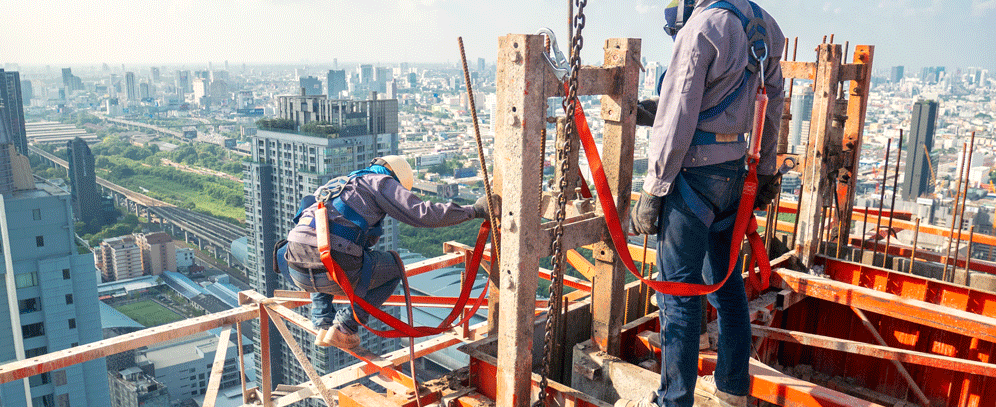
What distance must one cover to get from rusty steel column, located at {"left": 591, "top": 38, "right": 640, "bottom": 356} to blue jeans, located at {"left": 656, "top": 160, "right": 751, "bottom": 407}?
0.42 m

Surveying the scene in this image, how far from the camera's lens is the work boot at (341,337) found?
4262 mm

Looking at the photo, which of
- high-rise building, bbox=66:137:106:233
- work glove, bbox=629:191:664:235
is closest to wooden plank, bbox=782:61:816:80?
work glove, bbox=629:191:664:235

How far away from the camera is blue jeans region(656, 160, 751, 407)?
287cm

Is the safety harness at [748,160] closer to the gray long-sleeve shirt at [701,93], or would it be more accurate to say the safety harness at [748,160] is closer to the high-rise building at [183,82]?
the gray long-sleeve shirt at [701,93]

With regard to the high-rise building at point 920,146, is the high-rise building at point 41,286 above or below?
below

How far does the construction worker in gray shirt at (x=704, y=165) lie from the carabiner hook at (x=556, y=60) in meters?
0.40

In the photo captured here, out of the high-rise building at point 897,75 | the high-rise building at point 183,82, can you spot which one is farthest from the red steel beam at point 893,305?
the high-rise building at point 183,82

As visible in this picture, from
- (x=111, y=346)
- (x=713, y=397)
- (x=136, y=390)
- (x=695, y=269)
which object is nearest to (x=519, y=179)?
(x=695, y=269)

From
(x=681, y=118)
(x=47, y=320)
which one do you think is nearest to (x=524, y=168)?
(x=681, y=118)

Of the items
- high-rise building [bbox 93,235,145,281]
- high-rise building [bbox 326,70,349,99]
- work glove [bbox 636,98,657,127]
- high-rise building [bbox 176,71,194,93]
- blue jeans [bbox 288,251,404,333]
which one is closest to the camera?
work glove [bbox 636,98,657,127]

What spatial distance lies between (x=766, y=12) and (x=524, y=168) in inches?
49.2

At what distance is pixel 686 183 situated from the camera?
2850mm

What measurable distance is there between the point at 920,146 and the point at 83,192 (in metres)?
77.1

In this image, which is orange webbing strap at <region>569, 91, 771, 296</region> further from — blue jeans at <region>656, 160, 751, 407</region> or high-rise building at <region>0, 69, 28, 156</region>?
high-rise building at <region>0, 69, 28, 156</region>
